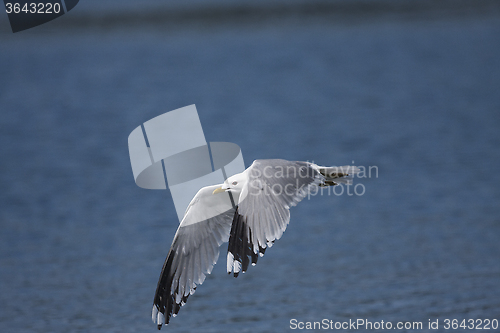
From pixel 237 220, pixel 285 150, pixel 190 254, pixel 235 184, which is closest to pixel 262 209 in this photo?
pixel 237 220

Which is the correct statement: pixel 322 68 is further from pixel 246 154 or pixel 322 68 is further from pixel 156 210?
pixel 156 210

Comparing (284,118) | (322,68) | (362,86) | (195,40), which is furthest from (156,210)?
(195,40)

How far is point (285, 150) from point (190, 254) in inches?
312

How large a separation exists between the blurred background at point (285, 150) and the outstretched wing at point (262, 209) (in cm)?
229

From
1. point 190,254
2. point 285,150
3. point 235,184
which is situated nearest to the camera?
point 235,184

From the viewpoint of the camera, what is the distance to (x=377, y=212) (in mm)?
10734

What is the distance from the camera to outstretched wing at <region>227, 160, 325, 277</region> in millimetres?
5223

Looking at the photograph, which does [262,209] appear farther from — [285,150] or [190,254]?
[285,150]

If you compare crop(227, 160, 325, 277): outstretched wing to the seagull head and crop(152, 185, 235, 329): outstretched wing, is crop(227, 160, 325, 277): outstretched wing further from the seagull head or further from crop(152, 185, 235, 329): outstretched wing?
crop(152, 185, 235, 329): outstretched wing

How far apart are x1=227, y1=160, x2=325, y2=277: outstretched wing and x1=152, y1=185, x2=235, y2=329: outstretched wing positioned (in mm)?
995

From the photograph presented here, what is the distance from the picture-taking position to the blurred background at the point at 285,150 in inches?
320

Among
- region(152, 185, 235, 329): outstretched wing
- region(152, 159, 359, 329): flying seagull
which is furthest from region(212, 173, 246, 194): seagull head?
region(152, 185, 235, 329): outstretched wing

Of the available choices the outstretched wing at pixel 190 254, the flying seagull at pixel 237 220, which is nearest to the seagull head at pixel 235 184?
the flying seagull at pixel 237 220

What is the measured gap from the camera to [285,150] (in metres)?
14.3
